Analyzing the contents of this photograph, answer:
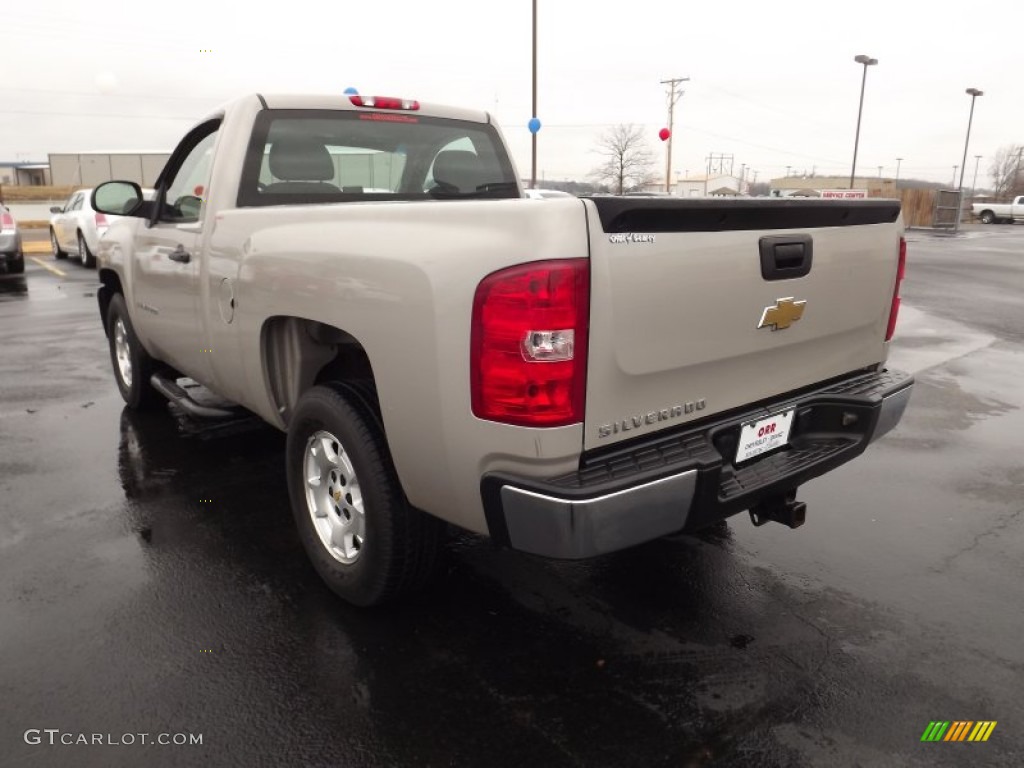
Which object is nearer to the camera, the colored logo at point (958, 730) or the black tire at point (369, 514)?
the colored logo at point (958, 730)

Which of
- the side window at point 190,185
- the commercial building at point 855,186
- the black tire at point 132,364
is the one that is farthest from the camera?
the commercial building at point 855,186

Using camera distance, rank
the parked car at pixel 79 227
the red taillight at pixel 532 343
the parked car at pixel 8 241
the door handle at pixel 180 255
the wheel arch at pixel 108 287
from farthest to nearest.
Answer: the parked car at pixel 79 227, the parked car at pixel 8 241, the wheel arch at pixel 108 287, the door handle at pixel 180 255, the red taillight at pixel 532 343

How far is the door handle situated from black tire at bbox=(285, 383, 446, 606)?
1.28 m

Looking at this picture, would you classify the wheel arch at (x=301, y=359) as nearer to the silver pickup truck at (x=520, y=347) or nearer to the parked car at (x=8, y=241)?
the silver pickup truck at (x=520, y=347)

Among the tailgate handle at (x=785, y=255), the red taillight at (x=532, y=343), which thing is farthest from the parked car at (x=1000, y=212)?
the red taillight at (x=532, y=343)

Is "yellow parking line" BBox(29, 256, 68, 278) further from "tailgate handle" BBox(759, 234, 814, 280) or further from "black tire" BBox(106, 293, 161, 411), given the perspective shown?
"tailgate handle" BBox(759, 234, 814, 280)

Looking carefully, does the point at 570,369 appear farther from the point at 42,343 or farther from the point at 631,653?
the point at 42,343

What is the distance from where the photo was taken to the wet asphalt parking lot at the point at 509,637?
92.0 inches

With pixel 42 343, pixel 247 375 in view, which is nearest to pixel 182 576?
pixel 247 375

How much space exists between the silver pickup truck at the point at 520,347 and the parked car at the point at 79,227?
1314cm

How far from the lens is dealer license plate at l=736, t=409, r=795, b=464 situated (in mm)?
2691

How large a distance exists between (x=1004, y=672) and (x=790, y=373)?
124cm

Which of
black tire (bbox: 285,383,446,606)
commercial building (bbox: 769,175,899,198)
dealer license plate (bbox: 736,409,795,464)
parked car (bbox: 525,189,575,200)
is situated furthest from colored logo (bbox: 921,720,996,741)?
commercial building (bbox: 769,175,899,198)

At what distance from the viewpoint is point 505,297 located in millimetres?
2162
